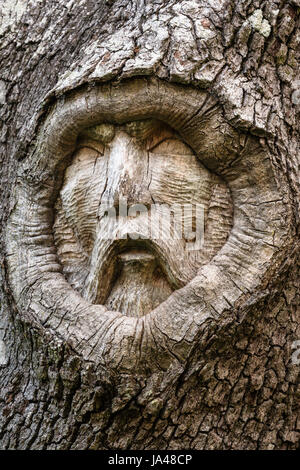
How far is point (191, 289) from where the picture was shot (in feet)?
6.48

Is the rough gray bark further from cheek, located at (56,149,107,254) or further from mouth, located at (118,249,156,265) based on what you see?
mouth, located at (118,249,156,265)

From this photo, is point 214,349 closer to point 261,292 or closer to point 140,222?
point 261,292

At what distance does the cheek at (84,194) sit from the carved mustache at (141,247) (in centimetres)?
9

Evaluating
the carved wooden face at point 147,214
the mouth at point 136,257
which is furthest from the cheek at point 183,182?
the mouth at point 136,257

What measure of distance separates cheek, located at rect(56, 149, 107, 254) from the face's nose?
0.06 metres

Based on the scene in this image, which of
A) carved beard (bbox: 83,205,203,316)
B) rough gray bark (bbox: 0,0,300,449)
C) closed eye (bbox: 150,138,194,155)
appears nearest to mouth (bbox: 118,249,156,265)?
carved beard (bbox: 83,205,203,316)

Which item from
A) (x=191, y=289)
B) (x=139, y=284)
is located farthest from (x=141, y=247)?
(x=191, y=289)

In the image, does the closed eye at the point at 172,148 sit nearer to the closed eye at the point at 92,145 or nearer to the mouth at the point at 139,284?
the closed eye at the point at 92,145

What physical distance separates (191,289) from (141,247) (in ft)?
0.89

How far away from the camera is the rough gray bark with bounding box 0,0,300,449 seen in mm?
1955

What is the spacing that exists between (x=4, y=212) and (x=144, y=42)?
0.99 meters

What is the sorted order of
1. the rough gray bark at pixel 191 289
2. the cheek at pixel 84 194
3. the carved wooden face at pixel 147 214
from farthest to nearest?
the cheek at pixel 84 194 → the carved wooden face at pixel 147 214 → the rough gray bark at pixel 191 289

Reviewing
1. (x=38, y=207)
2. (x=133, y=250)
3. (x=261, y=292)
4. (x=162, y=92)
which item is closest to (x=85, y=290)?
(x=133, y=250)

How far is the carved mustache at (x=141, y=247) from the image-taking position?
2.03m
